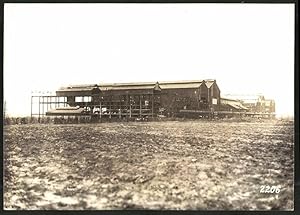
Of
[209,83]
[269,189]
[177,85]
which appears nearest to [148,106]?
[177,85]

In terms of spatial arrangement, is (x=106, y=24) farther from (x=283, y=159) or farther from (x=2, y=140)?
(x=283, y=159)

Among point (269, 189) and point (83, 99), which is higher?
point (83, 99)

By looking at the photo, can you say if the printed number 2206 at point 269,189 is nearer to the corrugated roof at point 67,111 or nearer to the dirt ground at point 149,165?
the dirt ground at point 149,165

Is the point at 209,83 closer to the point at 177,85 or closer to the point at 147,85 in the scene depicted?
the point at 177,85

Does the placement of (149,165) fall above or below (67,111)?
below

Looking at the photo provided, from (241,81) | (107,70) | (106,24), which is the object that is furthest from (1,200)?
(241,81)

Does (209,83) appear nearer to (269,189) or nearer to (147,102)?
(147,102)

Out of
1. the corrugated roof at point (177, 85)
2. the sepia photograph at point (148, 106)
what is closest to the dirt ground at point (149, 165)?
the sepia photograph at point (148, 106)

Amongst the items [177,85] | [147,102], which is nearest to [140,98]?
[147,102]
